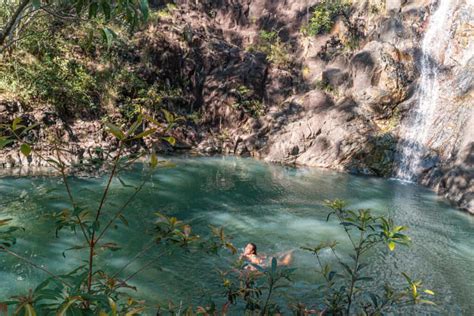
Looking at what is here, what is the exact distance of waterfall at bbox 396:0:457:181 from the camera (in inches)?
632

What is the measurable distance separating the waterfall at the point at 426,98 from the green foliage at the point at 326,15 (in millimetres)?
5830

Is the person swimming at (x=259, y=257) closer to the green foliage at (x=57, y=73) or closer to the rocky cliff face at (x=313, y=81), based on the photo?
the rocky cliff face at (x=313, y=81)

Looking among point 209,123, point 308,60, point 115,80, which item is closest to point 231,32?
point 308,60

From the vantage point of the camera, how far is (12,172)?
38.0 ft

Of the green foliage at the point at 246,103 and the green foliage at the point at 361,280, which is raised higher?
the green foliage at the point at 246,103

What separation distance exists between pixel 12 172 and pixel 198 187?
5.96 meters

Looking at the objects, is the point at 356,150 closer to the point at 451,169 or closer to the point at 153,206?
the point at 451,169

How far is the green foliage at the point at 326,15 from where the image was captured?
76.3 ft

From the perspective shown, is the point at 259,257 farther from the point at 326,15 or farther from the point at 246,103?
the point at 326,15

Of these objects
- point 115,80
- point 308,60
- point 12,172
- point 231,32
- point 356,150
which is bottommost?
point 12,172

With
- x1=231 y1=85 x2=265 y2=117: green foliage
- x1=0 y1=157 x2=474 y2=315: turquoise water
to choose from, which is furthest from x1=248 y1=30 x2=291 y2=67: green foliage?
x1=0 y1=157 x2=474 y2=315: turquoise water

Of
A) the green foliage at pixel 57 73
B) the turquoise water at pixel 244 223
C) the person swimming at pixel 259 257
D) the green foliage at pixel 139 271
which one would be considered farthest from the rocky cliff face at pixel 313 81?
the green foliage at pixel 139 271

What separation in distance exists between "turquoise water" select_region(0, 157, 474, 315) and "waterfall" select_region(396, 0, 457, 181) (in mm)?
1750

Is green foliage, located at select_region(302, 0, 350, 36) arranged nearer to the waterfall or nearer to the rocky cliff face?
the rocky cliff face
